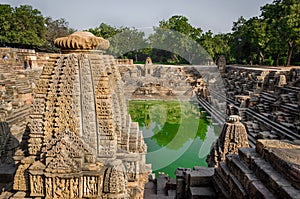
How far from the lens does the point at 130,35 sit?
54.0 m

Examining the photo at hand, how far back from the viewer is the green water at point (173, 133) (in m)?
11.5

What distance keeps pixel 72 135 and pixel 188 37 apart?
47.1 meters

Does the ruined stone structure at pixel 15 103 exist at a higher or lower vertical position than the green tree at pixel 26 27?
lower

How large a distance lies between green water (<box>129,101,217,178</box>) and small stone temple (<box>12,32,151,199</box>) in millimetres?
7044

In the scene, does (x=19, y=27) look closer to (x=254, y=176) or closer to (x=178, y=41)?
(x=178, y=41)

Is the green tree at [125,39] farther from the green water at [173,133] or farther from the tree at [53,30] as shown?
the green water at [173,133]

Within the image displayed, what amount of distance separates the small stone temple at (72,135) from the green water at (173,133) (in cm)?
704

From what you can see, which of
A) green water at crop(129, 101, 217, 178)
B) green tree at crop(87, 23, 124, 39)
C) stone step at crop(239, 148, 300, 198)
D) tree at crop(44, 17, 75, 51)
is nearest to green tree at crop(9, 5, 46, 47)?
tree at crop(44, 17, 75, 51)

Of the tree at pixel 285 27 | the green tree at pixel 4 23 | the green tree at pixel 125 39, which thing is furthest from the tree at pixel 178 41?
the green tree at pixel 4 23

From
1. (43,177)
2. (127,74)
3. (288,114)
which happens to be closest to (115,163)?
(43,177)

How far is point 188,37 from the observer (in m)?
48.0

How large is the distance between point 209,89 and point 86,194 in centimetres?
2574

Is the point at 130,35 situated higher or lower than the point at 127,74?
higher

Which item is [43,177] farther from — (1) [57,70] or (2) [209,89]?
(2) [209,89]
